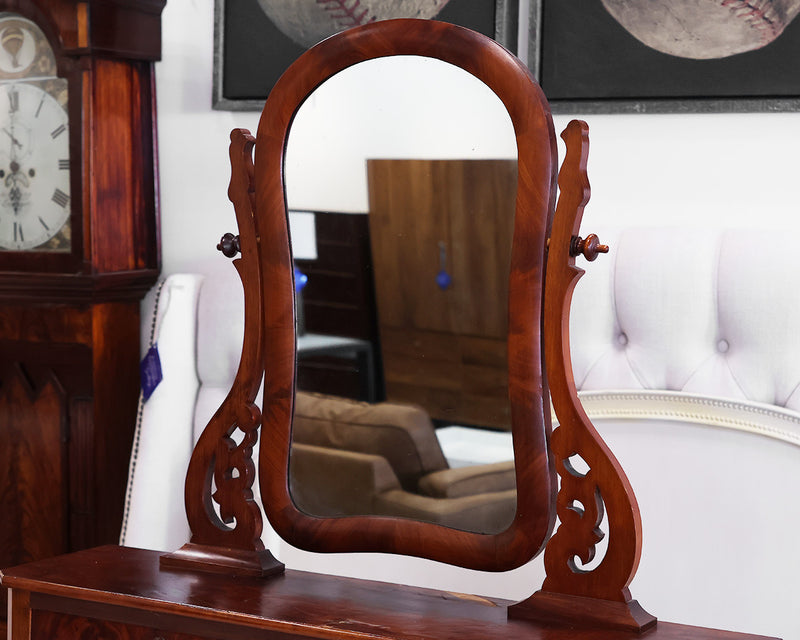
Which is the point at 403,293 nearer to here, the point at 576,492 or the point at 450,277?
the point at 450,277

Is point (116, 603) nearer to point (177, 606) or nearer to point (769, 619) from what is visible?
point (177, 606)

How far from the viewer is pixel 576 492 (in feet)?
3.92

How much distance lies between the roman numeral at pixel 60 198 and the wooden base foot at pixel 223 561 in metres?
0.97

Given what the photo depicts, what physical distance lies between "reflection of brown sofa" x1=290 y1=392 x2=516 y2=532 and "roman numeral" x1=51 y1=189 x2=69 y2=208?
965 millimetres

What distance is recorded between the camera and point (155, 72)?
7.45 ft

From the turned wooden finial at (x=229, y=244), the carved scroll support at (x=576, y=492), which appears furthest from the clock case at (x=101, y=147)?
the carved scroll support at (x=576, y=492)

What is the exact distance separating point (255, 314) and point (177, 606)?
0.40 meters

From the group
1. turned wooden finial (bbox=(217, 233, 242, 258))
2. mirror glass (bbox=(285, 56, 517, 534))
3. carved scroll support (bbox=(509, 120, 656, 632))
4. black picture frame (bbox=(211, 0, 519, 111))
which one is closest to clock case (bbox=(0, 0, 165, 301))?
black picture frame (bbox=(211, 0, 519, 111))

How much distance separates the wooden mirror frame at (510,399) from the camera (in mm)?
1187

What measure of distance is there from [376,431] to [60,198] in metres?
1.09

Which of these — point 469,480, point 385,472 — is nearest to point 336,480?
point 385,472

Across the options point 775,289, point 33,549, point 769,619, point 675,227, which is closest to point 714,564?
point 769,619

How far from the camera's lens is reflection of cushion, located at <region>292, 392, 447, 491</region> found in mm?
1317

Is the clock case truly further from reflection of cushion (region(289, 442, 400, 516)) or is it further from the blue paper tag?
reflection of cushion (region(289, 442, 400, 516))
